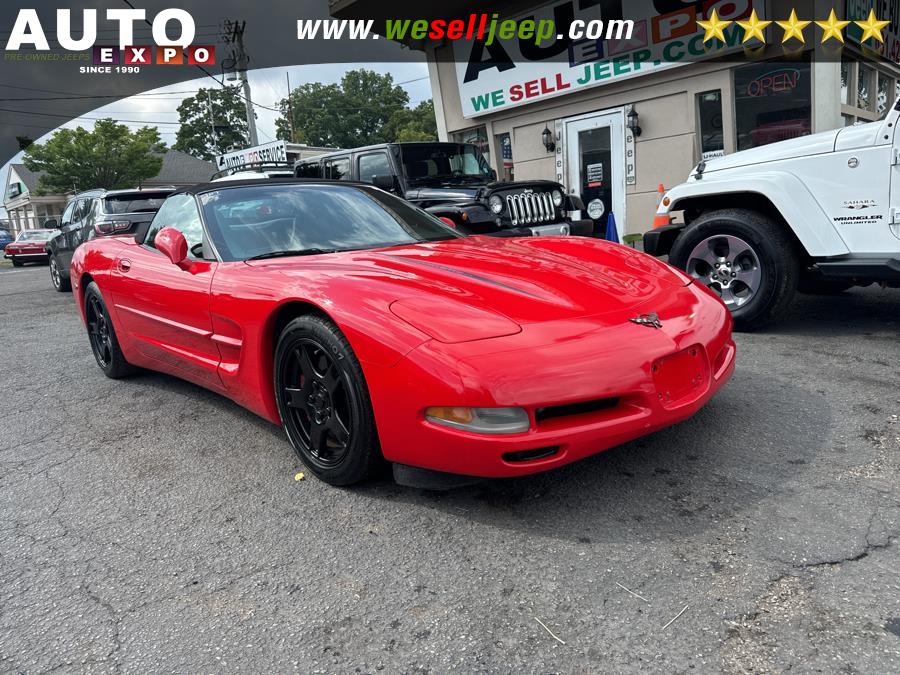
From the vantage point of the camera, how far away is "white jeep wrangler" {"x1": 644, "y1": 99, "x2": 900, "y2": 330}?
3887 millimetres

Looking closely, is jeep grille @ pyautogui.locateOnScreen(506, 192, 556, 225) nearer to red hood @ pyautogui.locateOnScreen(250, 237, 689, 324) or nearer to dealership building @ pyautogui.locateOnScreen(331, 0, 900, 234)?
dealership building @ pyautogui.locateOnScreen(331, 0, 900, 234)

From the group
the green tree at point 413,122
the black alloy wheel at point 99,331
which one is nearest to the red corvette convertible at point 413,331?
the black alloy wheel at point 99,331

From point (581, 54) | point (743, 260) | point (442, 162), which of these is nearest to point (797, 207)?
point (743, 260)

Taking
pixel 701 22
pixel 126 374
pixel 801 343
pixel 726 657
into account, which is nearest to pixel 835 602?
pixel 726 657

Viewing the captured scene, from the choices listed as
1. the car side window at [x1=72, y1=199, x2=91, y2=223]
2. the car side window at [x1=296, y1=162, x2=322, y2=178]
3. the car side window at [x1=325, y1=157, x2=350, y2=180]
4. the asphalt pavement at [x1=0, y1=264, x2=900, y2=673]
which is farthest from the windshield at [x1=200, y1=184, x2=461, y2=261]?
the car side window at [x1=72, y1=199, x2=91, y2=223]

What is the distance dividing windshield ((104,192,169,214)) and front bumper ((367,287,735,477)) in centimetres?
940

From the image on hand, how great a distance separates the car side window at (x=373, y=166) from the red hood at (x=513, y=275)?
483 centimetres

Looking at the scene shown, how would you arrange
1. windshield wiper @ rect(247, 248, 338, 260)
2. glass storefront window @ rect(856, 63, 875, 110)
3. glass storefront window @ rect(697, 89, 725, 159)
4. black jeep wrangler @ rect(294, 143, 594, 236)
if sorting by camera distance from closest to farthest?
windshield wiper @ rect(247, 248, 338, 260), black jeep wrangler @ rect(294, 143, 594, 236), glass storefront window @ rect(856, 63, 875, 110), glass storefront window @ rect(697, 89, 725, 159)

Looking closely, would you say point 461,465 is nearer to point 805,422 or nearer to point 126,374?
point 805,422

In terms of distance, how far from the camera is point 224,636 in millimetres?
1756

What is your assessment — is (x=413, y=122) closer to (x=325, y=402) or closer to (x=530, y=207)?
(x=530, y=207)

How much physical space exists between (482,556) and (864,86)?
11.1 meters

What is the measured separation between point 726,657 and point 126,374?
4208mm

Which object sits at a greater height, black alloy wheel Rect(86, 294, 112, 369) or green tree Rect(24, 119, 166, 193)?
green tree Rect(24, 119, 166, 193)
